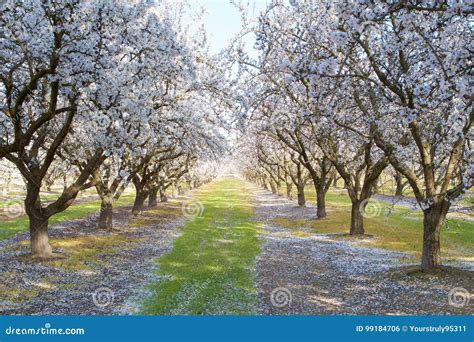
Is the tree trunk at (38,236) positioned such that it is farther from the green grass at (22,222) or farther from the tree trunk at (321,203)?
the tree trunk at (321,203)

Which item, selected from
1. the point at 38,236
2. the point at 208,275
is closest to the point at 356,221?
the point at 208,275

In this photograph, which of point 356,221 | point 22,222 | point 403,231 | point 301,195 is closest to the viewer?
point 356,221

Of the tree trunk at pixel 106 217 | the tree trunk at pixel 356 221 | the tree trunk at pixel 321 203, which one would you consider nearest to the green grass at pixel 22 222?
the tree trunk at pixel 106 217

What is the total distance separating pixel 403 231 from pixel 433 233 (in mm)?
17088

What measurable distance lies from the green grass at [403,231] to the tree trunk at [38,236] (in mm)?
15681

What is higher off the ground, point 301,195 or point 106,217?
point 301,195

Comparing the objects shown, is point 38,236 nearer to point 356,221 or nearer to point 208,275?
point 208,275

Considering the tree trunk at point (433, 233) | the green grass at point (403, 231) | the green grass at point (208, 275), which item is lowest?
the green grass at point (208, 275)

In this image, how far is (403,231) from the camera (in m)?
34.2

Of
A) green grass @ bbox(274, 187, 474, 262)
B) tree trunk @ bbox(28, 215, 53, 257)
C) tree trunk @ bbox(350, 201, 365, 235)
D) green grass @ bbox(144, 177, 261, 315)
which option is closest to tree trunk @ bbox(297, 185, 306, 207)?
green grass @ bbox(274, 187, 474, 262)

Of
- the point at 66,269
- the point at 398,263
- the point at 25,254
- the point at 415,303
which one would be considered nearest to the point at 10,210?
the point at 25,254

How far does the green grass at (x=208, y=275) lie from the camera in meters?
13.8

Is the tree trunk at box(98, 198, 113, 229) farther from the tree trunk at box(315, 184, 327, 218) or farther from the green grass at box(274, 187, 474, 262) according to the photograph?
the tree trunk at box(315, 184, 327, 218)

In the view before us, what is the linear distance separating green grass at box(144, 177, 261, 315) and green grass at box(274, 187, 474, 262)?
680 centimetres
